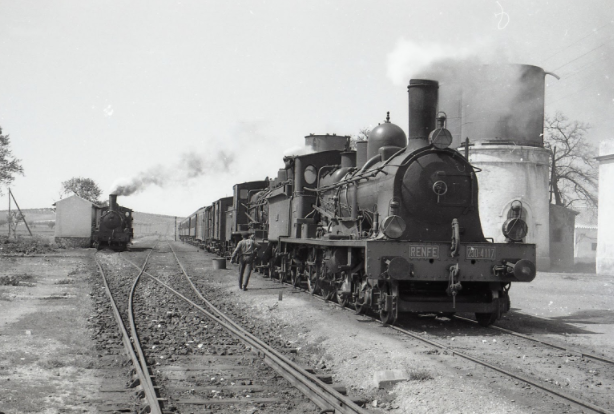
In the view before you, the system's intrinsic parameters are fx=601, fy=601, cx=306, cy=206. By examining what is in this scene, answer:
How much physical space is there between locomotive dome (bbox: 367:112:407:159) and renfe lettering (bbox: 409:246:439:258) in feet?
8.83

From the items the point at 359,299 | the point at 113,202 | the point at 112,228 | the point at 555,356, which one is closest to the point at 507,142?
the point at 359,299

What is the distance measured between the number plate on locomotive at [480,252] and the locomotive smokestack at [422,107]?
1.84 meters

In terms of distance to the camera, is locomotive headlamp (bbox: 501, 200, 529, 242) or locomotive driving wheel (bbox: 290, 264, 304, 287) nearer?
locomotive headlamp (bbox: 501, 200, 529, 242)

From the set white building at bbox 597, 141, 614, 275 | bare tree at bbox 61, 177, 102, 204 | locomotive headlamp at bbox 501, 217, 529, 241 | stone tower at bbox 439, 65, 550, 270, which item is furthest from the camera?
bare tree at bbox 61, 177, 102, 204

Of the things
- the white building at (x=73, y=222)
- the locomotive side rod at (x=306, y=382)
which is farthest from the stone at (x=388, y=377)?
the white building at (x=73, y=222)

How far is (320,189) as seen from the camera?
43.4 feet

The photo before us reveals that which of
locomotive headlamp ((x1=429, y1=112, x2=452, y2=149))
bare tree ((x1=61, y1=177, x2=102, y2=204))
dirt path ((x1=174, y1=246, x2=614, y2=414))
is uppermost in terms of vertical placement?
bare tree ((x1=61, y1=177, x2=102, y2=204))

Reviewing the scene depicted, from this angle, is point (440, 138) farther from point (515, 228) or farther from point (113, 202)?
point (113, 202)

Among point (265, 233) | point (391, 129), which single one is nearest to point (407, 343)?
point (391, 129)

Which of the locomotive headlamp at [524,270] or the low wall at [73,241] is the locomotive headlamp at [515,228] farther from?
the low wall at [73,241]

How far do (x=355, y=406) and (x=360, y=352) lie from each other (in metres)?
2.50

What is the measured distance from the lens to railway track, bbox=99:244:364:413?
5312mm

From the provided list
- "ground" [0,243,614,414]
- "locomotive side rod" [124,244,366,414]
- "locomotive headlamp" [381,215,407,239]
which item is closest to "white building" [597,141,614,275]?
"ground" [0,243,614,414]

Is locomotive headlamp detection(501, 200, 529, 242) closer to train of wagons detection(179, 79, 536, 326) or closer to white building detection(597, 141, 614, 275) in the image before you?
train of wagons detection(179, 79, 536, 326)
